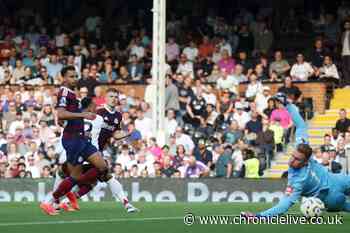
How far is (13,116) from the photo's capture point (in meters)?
29.4

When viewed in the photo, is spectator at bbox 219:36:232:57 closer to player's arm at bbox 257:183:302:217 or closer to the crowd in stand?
the crowd in stand

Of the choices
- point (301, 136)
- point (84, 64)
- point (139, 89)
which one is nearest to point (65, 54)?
point (84, 64)

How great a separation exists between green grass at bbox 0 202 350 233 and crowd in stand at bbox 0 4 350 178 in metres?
6.78

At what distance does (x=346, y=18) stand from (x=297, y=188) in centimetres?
1587

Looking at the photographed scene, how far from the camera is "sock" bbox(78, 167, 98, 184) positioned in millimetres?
17578

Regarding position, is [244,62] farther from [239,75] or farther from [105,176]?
[105,176]

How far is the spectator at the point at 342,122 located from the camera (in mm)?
26062

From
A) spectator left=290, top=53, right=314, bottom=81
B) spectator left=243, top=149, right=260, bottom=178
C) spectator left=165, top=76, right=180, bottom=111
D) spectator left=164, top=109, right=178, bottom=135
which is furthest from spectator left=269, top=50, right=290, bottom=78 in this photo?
spectator left=243, top=149, right=260, bottom=178

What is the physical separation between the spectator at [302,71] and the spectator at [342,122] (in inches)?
84.7

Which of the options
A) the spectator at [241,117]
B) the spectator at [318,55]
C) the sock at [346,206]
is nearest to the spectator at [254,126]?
the spectator at [241,117]

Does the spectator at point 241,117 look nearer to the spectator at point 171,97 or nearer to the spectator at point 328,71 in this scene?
the spectator at point 171,97

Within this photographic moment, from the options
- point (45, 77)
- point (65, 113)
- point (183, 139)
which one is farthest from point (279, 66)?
point (65, 113)

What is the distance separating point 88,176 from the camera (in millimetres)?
17609

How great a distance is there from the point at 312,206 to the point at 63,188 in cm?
408
